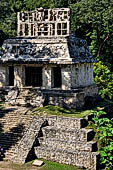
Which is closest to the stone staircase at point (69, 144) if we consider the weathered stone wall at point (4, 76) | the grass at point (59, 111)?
the grass at point (59, 111)

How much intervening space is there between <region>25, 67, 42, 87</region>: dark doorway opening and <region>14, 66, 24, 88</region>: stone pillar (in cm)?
39

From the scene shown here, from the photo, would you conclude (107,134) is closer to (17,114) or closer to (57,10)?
(17,114)

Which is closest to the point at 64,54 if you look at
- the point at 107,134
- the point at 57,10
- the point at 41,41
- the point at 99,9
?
the point at 41,41

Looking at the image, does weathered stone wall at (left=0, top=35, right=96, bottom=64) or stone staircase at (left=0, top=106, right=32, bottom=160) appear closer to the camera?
stone staircase at (left=0, top=106, right=32, bottom=160)

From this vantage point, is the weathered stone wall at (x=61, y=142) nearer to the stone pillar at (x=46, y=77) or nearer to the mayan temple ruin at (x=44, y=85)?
the mayan temple ruin at (x=44, y=85)

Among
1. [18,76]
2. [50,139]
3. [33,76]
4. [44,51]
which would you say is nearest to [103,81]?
[33,76]

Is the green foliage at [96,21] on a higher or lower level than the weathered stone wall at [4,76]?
higher

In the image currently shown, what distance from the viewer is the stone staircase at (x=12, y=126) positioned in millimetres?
16922

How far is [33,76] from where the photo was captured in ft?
71.9

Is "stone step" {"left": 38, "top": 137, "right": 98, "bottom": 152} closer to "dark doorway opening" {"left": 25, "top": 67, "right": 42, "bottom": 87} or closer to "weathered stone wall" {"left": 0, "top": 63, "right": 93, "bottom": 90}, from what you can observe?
"weathered stone wall" {"left": 0, "top": 63, "right": 93, "bottom": 90}

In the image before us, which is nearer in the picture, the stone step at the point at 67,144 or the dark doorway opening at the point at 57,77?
the stone step at the point at 67,144

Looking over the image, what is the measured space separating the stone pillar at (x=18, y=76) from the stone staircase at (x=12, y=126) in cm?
224

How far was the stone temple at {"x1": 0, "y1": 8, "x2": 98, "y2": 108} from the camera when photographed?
20453 millimetres

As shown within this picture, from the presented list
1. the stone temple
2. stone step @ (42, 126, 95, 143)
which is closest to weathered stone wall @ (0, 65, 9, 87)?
the stone temple
